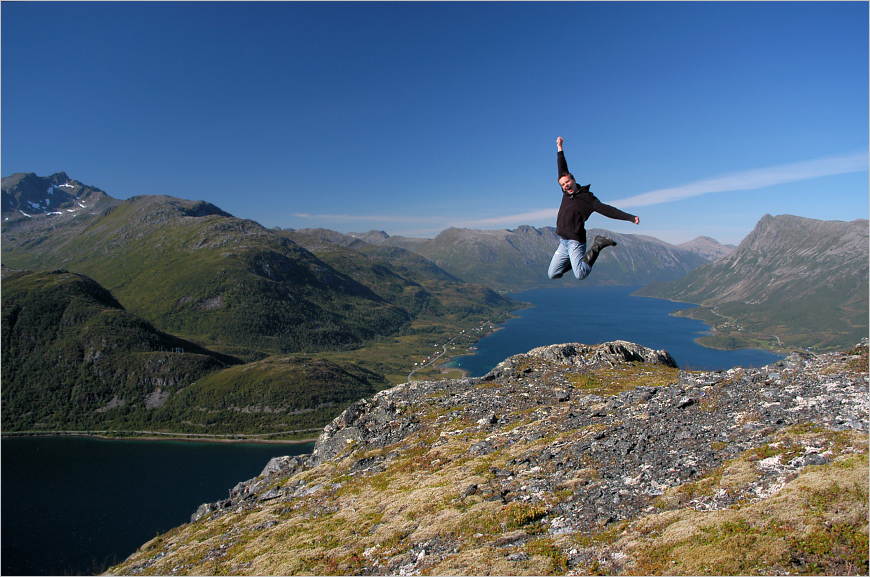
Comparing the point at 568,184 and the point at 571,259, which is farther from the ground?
the point at 568,184

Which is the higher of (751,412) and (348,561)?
(751,412)

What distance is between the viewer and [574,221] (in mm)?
13492

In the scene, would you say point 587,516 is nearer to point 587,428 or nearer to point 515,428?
point 587,428

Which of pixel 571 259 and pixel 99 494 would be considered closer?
pixel 571 259

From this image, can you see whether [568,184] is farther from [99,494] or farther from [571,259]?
[99,494]

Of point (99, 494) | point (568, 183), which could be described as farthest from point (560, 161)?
point (99, 494)

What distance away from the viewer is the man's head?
13.3 metres

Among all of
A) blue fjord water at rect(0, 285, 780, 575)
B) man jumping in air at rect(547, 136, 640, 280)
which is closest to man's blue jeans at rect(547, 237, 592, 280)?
man jumping in air at rect(547, 136, 640, 280)

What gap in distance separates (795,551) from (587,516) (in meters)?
6.49

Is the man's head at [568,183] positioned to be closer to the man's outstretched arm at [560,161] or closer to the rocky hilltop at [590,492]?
the man's outstretched arm at [560,161]

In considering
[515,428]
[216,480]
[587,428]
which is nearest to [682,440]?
[587,428]

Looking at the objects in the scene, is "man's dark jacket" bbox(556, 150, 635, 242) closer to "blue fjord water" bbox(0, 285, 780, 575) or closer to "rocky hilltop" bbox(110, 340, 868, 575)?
"rocky hilltop" bbox(110, 340, 868, 575)

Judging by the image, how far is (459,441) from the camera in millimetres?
29562

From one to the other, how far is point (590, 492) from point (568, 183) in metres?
13.2
